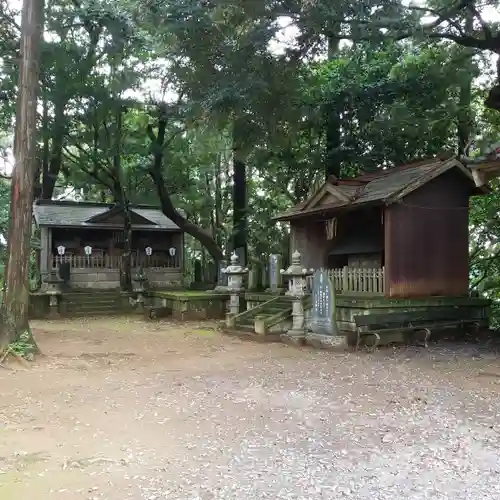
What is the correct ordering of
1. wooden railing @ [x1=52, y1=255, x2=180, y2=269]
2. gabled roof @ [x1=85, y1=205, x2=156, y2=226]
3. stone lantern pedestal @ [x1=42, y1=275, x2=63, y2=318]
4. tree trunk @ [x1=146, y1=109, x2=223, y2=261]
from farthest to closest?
1. gabled roof @ [x1=85, y1=205, x2=156, y2=226]
2. wooden railing @ [x1=52, y1=255, x2=180, y2=269]
3. tree trunk @ [x1=146, y1=109, x2=223, y2=261]
4. stone lantern pedestal @ [x1=42, y1=275, x2=63, y2=318]

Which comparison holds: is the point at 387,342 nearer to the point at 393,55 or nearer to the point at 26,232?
the point at 26,232

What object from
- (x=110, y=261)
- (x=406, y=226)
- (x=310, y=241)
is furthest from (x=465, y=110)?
(x=110, y=261)

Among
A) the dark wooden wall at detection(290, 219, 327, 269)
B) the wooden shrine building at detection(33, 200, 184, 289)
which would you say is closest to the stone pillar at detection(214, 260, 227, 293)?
the dark wooden wall at detection(290, 219, 327, 269)

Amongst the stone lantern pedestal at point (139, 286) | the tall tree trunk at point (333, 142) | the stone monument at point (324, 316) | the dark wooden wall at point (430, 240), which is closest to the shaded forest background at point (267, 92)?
the tall tree trunk at point (333, 142)

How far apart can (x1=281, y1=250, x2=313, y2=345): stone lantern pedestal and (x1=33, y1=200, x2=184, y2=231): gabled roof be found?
475 inches

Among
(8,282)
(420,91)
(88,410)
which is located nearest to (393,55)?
(420,91)

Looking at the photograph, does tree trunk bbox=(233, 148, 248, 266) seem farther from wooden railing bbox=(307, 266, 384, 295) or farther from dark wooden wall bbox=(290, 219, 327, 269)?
wooden railing bbox=(307, 266, 384, 295)

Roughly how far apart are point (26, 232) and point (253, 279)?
8.49m

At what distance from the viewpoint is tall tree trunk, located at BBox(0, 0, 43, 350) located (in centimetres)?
938

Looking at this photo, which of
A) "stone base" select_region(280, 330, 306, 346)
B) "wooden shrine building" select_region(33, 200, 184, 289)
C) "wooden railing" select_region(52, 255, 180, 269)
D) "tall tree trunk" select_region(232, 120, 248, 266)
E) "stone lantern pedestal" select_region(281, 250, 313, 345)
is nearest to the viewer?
"stone base" select_region(280, 330, 306, 346)

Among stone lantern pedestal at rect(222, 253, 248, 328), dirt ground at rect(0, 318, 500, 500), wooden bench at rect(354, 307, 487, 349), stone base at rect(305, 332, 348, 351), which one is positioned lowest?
dirt ground at rect(0, 318, 500, 500)

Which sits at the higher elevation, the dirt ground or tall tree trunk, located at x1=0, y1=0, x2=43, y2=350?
tall tree trunk, located at x1=0, y1=0, x2=43, y2=350

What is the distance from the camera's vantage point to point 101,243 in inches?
916

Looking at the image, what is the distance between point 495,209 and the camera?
14688 mm
